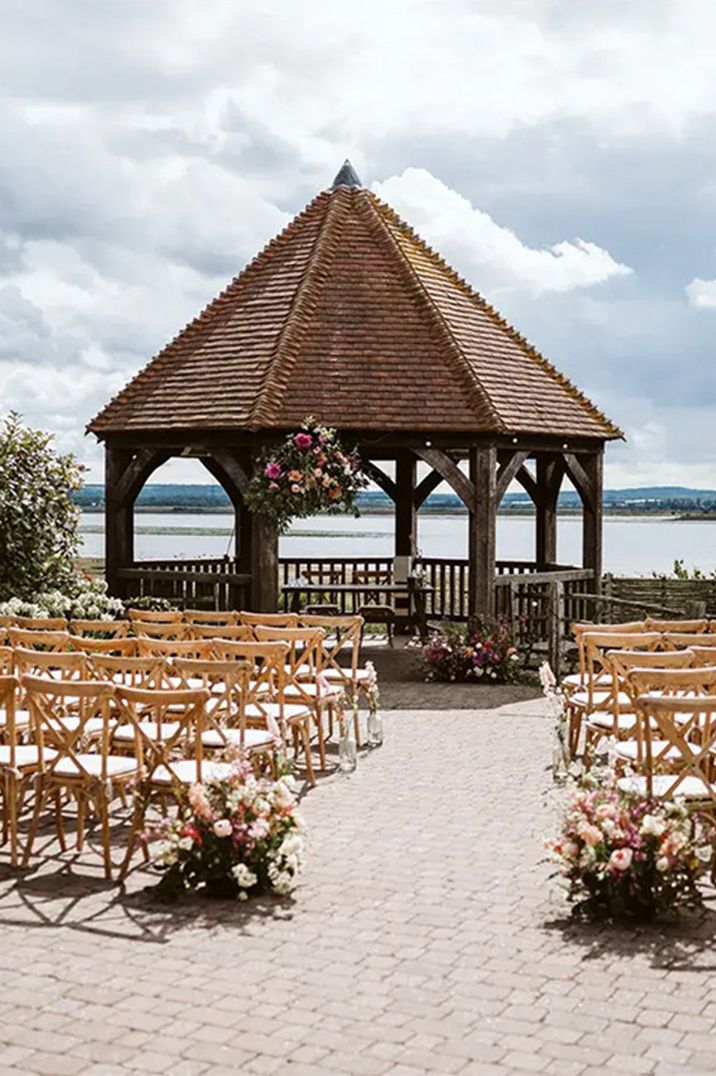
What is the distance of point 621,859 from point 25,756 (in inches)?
155

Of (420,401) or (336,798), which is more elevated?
(420,401)

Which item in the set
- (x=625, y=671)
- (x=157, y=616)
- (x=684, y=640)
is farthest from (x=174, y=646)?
(x=684, y=640)

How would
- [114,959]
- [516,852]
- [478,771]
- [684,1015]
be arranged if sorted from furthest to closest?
[478,771] → [516,852] → [114,959] → [684,1015]

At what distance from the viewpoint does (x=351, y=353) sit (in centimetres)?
1988

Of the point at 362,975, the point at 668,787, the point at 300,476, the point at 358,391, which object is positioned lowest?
the point at 362,975

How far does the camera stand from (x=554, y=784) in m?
10.9

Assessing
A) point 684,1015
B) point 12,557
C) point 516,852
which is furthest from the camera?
point 12,557

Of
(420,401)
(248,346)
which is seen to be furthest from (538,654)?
(248,346)

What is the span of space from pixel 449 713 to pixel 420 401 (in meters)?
5.54

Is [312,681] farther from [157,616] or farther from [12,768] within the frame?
[12,768]

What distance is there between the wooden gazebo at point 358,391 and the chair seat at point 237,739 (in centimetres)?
891

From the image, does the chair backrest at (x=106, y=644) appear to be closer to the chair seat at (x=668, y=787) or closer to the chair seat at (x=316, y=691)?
the chair seat at (x=316, y=691)

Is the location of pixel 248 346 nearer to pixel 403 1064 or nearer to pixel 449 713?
pixel 449 713

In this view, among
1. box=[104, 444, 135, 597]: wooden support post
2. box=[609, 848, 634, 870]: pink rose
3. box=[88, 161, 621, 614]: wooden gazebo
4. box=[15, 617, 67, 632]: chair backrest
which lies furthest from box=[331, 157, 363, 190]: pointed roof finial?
box=[609, 848, 634, 870]: pink rose
